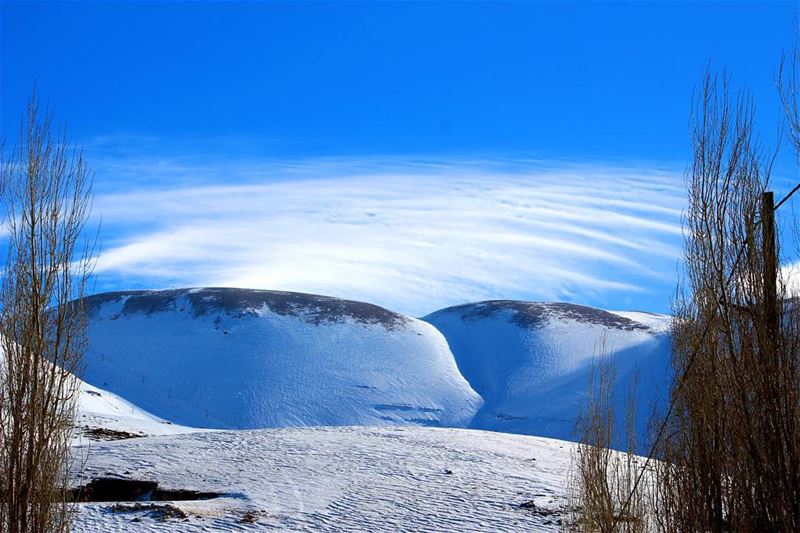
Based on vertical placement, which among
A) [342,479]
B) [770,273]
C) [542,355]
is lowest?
[342,479]

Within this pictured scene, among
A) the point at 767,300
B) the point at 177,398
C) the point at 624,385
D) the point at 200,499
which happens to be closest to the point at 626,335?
the point at 624,385

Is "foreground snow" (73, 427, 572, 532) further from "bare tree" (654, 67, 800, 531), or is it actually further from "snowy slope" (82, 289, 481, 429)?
"snowy slope" (82, 289, 481, 429)

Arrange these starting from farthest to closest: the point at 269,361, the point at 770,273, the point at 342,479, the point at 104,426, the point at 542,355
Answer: the point at 542,355, the point at 269,361, the point at 104,426, the point at 342,479, the point at 770,273

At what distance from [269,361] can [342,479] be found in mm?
52591

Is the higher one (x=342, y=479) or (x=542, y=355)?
(x=542, y=355)

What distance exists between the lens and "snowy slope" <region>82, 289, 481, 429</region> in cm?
6234

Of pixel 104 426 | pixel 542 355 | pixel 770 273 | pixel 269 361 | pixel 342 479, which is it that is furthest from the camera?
pixel 542 355

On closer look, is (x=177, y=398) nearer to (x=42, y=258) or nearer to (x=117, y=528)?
(x=117, y=528)

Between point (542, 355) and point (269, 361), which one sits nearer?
point (269, 361)

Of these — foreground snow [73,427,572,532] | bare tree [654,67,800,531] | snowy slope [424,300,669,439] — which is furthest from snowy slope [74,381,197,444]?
snowy slope [424,300,669,439]

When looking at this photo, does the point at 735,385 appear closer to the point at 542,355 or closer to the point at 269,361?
the point at 269,361

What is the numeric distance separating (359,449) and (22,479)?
498 inches

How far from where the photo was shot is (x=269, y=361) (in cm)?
7081

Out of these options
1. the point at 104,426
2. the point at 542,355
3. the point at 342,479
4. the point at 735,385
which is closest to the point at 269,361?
the point at 542,355
